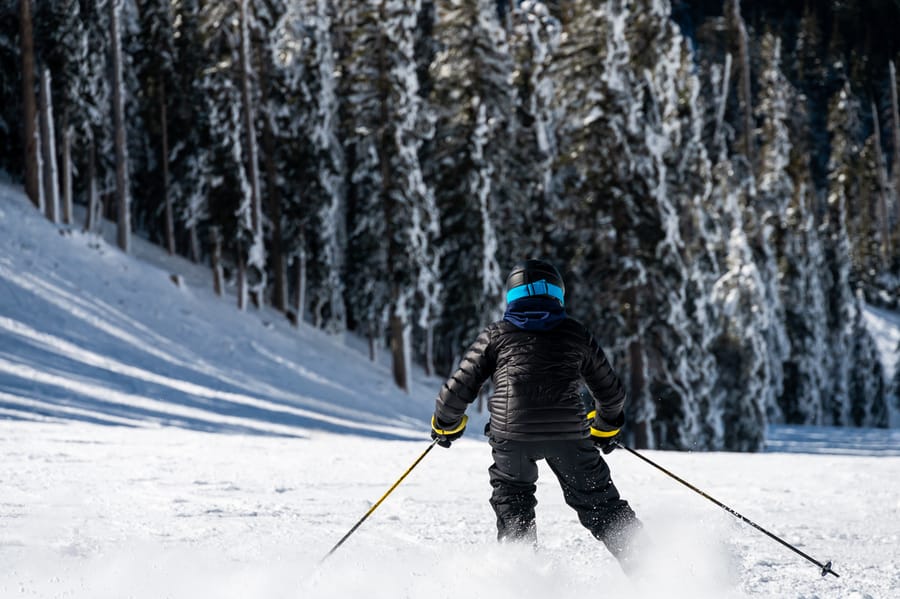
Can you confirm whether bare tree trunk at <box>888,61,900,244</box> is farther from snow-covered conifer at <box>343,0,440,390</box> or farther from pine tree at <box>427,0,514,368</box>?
snow-covered conifer at <box>343,0,440,390</box>

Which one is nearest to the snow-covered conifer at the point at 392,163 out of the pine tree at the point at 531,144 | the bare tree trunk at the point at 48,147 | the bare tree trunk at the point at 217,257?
the pine tree at the point at 531,144

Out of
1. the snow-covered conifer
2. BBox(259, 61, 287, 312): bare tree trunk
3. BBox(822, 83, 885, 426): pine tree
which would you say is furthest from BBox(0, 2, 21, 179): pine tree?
BBox(822, 83, 885, 426): pine tree

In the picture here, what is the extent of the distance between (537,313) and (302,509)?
10.4ft

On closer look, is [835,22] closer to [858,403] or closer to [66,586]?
[858,403]

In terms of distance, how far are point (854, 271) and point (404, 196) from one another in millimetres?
50056

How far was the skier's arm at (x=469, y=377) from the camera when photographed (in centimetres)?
475

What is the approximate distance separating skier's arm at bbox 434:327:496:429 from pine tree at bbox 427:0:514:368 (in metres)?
23.9

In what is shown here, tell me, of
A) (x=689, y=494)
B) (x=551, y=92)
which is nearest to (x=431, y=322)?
(x=551, y=92)

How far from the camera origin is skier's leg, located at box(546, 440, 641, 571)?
450 cm

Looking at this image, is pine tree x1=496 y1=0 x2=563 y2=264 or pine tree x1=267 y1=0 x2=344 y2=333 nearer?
pine tree x1=496 y1=0 x2=563 y2=264

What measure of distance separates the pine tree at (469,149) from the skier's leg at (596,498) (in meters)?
24.0

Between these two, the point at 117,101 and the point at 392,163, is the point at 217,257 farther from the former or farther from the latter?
the point at 392,163

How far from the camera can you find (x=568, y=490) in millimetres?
4637

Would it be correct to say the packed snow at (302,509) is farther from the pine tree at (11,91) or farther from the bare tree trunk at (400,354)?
the pine tree at (11,91)
